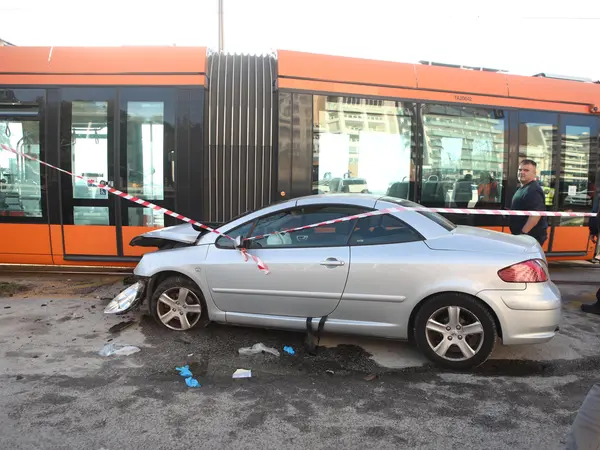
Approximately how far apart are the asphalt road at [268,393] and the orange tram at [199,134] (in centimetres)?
217

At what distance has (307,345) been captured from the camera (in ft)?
14.2

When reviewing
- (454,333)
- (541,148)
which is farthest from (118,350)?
(541,148)

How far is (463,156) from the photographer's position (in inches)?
279

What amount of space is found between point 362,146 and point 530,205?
2453 mm

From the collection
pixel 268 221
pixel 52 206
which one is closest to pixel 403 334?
pixel 268 221

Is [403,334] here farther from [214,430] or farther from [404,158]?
[404,158]

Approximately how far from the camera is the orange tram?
21.3 ft

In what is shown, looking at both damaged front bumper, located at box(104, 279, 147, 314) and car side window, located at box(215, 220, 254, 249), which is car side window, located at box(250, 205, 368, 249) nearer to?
car side window, located at box(215, 220, 254, 249)

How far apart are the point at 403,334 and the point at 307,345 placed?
905 millimetres

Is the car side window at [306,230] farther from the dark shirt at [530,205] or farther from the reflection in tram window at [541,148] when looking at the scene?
the reflection in tram window at [541,148]

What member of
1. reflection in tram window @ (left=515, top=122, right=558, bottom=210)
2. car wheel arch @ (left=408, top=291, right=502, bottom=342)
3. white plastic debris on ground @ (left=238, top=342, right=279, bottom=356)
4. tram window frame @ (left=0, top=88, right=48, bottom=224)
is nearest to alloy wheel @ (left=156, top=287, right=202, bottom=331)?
white plastic debris on ground @ (left=238, top=342, right=279, bottom=356)

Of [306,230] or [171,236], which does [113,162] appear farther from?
[306,230]

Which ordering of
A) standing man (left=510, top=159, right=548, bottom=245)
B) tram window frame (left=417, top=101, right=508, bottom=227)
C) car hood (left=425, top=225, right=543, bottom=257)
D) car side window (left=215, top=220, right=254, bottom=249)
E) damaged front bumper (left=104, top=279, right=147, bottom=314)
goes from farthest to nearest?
tram window frame (left=417, top=101, right=508, bottom=227) < standing man (left=510, top=159, right=548, bottom=245) < damaged front bumper (left=104, top=279, right=147, bottom=314) < car side window (left=215, top=220, right=254, bottom=249) < car hood (left=425, top=225, right=543, bottom=257)

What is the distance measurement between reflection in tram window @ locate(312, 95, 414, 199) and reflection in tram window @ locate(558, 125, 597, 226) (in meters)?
2.69
